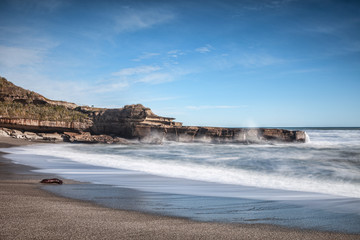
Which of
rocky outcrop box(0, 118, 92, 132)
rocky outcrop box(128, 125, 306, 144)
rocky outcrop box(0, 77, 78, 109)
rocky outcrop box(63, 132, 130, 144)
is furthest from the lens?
rocky outcrop box(0, 77, 78, 109)

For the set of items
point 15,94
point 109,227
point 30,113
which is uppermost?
point 15,94

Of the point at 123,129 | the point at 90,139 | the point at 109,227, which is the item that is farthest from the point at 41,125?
the point at 109,227

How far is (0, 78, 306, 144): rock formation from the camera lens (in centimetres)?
3397

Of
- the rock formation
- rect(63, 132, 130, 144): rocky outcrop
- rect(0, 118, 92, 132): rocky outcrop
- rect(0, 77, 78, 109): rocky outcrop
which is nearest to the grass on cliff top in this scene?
the rock formation

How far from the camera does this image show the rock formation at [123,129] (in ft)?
111

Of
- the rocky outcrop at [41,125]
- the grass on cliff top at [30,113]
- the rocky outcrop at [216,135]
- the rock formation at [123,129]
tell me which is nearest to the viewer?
the rocky outcrop at [216,135]

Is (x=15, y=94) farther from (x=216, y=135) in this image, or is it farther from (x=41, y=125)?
(x=216, y=135)

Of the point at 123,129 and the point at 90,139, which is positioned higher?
the point at 123,129

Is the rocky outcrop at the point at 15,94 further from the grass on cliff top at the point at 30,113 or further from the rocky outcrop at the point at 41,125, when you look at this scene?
the rocky outcrop at the point at 41,125

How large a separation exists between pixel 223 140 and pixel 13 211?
32568 mm

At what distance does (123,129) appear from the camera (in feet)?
128

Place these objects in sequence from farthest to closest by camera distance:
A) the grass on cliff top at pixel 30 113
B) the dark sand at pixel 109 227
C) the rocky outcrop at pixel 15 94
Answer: the rocky outcrop at pixel 15 94
the grass on cliff top at pixel 30 113
the dark sand at pixel 109 227

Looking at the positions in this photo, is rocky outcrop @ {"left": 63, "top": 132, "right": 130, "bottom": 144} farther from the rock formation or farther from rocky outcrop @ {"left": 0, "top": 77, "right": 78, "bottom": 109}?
rocky outcrop @ {"left": 0, "top": 77, "right": 78, "bottom": 109}

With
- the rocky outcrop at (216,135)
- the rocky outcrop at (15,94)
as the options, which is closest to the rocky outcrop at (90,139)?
the rocky outcrop at (216,135)
